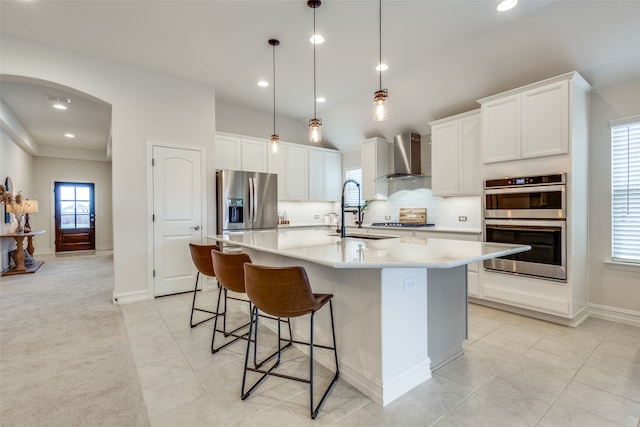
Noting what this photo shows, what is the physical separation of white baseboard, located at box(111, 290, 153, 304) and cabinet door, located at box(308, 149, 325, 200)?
10.8 ft

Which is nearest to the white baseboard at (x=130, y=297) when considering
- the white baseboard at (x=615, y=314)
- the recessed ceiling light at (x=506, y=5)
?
the recessed ceiling light at (x=506, y=5)

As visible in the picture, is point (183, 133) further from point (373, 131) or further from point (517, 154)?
point (517, 154)

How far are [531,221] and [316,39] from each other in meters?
3.03

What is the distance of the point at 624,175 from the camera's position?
317 centimetres

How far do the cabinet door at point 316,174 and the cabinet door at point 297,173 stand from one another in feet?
0.40

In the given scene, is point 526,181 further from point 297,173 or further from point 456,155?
point 297,173

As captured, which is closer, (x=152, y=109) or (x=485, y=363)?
(x=485, y=363)

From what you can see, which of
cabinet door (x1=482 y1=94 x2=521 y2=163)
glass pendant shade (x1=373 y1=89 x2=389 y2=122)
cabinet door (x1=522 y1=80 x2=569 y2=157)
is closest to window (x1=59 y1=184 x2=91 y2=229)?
glass pendant shade (x1=373 y1=89 x2=389 y2=122)

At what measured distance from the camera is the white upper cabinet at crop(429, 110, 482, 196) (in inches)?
157

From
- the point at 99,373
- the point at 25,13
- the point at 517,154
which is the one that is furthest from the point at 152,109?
the point at 517,154

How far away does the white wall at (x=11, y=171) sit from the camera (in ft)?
18.9

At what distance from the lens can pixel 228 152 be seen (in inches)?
198

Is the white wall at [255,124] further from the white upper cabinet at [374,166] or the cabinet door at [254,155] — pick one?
the white upper cabinet at [374,166]

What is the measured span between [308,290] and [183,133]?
140 inches
